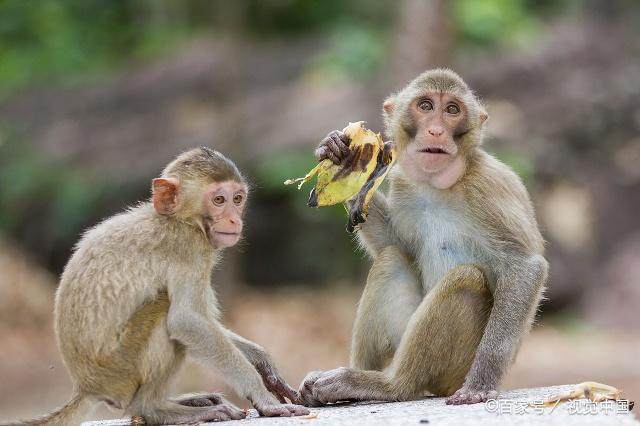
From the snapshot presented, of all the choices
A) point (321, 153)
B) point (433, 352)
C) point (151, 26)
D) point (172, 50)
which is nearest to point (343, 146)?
point (321, 153)

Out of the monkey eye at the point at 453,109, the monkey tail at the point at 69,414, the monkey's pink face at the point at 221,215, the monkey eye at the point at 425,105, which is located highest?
the monkey eye at the point at 425,105

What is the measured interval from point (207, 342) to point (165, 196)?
1031 mm

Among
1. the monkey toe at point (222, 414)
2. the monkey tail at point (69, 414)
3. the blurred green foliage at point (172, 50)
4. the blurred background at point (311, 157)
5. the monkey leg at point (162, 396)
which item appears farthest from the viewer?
the blurred green foliage at point (172, 50)

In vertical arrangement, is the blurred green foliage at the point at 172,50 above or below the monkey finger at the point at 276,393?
above

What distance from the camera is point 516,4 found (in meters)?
28.8

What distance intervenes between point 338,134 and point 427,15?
383 inches

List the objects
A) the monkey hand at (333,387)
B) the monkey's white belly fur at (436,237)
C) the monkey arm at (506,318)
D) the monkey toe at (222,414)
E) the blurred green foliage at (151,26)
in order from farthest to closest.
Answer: the blurred green foliage at (151,26)
the monkey's white belly fur at (436,237)
the monkey hand at (333,387)
the monkey arm at (506,318)
the monkey toe at (222,414)

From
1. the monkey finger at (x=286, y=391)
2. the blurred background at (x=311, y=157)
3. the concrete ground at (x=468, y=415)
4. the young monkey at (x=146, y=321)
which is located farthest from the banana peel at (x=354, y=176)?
the blurred background at (x=311, y=157)

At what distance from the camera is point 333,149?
7250 mm

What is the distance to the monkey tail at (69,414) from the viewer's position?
6.14 meters

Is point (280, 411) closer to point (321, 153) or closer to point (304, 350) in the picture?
point (321, 153)

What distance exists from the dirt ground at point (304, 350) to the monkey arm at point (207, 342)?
9.32 meters

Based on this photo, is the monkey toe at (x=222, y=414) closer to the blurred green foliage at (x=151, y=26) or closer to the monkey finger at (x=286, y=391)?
the monkey finger at (x=286, y=391)

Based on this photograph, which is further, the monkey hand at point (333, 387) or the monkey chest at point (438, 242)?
the monkey chest at point (438, 242)
